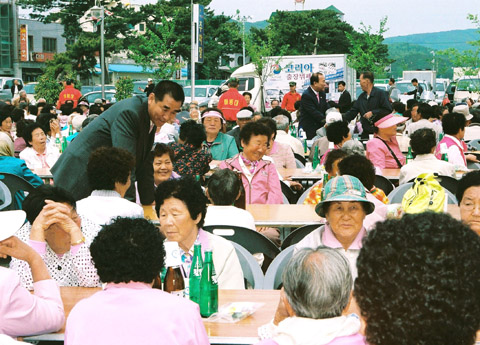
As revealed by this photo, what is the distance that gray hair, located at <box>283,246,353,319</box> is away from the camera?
2225mm

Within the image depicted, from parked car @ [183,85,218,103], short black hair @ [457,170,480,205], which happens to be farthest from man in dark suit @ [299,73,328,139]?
parked car @ [183,85,218,103]

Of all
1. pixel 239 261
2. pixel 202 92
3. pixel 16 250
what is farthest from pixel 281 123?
pixel 202 92

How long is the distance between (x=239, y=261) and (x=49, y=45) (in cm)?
5939

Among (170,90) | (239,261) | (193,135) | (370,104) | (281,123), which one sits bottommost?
(239,261)

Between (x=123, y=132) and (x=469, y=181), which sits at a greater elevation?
(x=123, y=132)

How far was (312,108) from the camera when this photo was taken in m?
12.4

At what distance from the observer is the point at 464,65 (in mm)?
17672

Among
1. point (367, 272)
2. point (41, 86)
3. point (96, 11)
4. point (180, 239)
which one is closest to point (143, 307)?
point (367, 272)

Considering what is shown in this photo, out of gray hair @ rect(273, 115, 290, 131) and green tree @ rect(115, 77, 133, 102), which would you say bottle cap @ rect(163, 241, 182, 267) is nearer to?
gray hair @ rect(273, 115, 290, 131)

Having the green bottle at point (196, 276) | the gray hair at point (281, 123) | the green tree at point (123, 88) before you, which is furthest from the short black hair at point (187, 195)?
the green tree at point (123, 88)

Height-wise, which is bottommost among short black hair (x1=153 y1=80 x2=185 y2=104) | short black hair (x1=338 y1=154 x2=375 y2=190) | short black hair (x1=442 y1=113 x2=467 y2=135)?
short black hair (x1=338 y1=154 x2=375 y2=190)

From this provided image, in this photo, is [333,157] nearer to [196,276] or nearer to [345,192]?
[345,192]

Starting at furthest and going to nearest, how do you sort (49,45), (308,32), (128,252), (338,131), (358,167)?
(308,32) < (49,45) < (338,131) < (358,167) < (128,252)

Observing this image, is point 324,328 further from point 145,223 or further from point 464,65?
point 464,65
